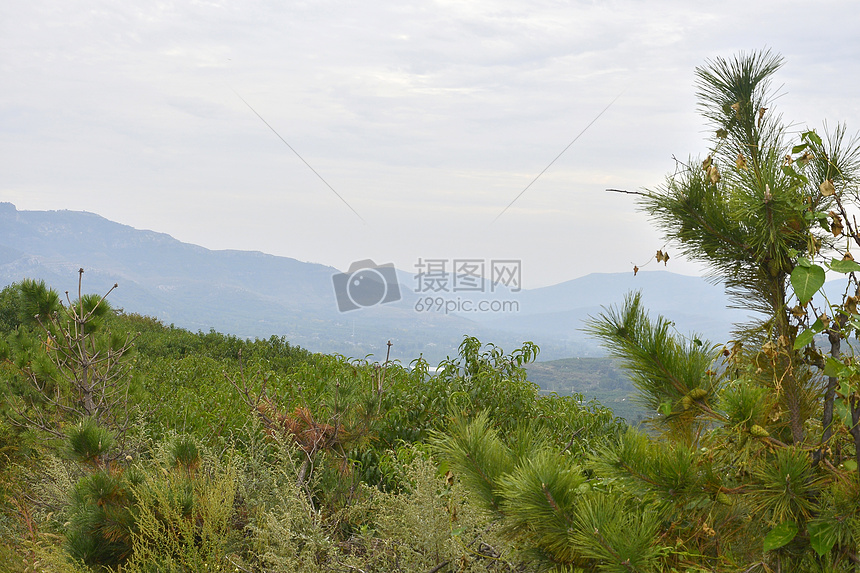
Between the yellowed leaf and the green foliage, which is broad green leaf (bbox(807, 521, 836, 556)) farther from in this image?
the green foliage

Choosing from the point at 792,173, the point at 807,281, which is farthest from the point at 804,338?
the point at 792,173

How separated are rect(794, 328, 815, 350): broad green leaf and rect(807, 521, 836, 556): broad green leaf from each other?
1.54 feet

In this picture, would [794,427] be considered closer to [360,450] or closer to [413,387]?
[360,450]

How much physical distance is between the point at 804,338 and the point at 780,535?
535mm

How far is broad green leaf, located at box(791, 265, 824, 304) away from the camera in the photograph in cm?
162

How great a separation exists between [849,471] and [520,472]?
0.89 metres

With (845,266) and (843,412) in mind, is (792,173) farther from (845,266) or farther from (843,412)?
(843,412)

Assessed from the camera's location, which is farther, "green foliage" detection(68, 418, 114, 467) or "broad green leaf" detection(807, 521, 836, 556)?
"green foliage" detection(68, 418, 114, 467)

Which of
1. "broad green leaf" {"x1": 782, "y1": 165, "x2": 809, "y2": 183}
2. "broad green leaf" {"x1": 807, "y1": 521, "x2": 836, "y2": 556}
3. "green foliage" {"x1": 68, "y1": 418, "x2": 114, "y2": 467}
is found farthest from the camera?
"green foliage" {"x1": 68, "y1": 418, "x2": 114, "y2": 467}

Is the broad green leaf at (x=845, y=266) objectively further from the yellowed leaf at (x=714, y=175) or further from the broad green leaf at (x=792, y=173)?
the yellowed leaf at (x=714, y=175)

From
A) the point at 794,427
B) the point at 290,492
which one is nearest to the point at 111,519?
the point at 290,492

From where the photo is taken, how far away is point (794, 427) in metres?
1.83

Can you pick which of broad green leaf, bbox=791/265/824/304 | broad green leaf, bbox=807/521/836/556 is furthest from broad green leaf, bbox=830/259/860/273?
broad green leaf, bbox=807/521/836/556

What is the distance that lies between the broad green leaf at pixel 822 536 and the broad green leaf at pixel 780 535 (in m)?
0.04
